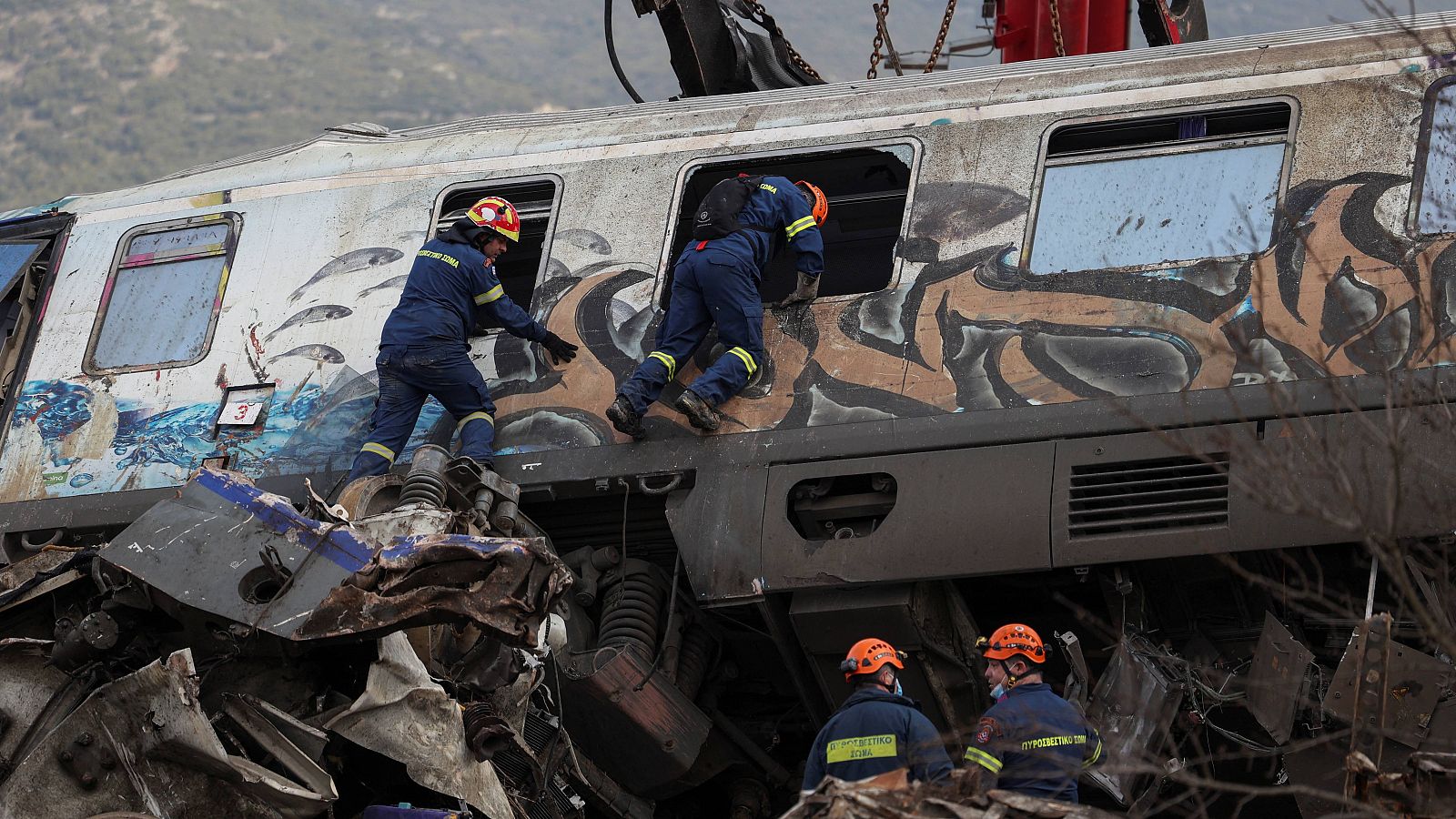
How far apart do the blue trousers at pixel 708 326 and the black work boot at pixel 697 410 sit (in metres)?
0.05

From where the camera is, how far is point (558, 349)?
979 centimetres

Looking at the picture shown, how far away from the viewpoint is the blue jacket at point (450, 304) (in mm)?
9672

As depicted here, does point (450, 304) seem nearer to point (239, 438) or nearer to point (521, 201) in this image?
point (521, 201)

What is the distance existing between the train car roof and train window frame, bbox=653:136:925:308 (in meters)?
0.18

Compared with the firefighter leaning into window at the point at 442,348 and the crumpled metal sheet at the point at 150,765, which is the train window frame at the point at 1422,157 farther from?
the crumpled metal sheet at the point at 150,765

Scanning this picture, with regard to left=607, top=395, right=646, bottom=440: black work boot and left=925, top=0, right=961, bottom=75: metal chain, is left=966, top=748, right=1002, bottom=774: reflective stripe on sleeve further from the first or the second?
left=925, top=0, right=961, bottom=75: metal chain

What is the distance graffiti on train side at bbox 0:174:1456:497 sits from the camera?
27.9 ft

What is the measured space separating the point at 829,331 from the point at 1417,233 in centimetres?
297

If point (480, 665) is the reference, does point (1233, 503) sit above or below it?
above

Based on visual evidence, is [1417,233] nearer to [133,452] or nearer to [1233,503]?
[1233,503]

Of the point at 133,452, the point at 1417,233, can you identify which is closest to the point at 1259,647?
the point at 1417,233

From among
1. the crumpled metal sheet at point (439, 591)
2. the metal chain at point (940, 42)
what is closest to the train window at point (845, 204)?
the metal chain at point (940, 42)

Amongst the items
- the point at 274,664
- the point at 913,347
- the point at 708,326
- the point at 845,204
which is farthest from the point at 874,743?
the point at 845,204

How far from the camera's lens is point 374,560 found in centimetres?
743
